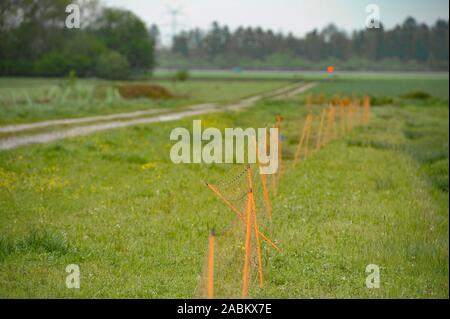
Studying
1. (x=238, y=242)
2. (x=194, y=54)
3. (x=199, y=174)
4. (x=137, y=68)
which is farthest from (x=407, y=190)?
(x=194, y=54)

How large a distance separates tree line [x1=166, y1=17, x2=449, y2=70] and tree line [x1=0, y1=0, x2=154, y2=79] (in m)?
64.1

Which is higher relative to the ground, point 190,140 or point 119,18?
point 119,18

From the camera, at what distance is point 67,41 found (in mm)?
84062

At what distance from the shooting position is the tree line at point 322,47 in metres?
149

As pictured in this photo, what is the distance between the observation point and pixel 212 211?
42.9 feet

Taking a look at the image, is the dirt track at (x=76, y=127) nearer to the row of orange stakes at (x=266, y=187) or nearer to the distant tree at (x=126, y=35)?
the row of orange stakes at (x=266, y=187)

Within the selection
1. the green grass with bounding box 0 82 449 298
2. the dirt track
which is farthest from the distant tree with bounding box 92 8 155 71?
the green grass with bounding box 0 82 449 298

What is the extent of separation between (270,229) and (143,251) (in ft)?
8.60

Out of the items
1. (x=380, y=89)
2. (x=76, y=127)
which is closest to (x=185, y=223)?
(x=76, y=127)

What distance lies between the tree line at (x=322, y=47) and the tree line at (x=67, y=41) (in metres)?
64.1

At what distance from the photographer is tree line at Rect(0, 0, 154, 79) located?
246 ft

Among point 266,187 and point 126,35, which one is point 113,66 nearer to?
point 126,35

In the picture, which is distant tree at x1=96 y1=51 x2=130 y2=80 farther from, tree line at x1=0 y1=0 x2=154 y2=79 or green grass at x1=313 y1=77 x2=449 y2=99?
green grass at x1=313 y1=77 x2=449 y2=99
